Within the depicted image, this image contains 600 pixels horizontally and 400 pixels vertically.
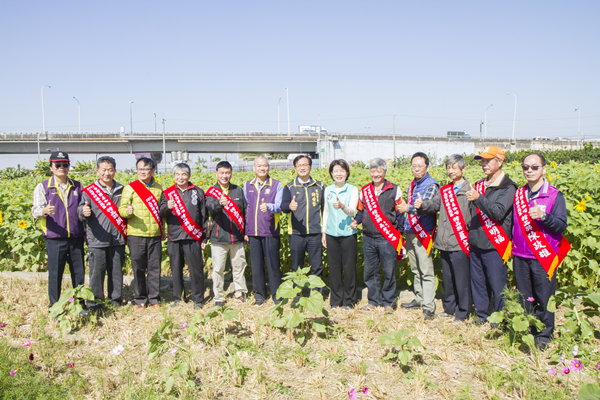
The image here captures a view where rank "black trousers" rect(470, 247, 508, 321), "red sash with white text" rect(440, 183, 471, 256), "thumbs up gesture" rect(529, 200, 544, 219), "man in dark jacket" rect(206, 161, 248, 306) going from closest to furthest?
"thumbs up gesture" rect(529, 200, 544, 219)
"black trousers" rect(470, 247, 508, 321)
"red sash with white text" rect(440, 183, 471, 256)
"man in dark jacket" rect(206, 161, 248, 306)

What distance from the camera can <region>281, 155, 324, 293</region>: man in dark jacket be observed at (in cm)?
492

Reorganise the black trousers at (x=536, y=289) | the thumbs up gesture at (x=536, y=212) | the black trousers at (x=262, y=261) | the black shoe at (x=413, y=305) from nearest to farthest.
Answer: the thumbs up gesture at (x=536, y=212) → the black trousers at (x=536, y=289) → the black shoe at (x=413, y=305) → the black trousers at (x=262, y=261)

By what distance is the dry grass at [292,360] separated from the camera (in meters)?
3.08

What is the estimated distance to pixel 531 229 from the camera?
3561mm

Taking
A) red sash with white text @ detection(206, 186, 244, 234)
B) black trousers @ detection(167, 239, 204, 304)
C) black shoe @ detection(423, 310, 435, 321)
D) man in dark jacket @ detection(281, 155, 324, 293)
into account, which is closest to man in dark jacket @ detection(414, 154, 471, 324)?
black shoe @ detection(423, 310, 435, 321)

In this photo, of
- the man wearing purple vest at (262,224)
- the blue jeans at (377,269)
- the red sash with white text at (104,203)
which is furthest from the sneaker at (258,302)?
the red sash with white text at (104,203)

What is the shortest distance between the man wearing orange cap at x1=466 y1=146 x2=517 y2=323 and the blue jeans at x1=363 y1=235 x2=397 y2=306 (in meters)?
A: 0.94

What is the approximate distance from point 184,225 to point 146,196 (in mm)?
584

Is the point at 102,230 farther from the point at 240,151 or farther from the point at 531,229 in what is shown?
the point at 240,151

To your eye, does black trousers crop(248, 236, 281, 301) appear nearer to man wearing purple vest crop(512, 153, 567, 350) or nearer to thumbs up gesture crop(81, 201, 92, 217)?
thumbs up gesture crop(81, 201, 92, 217)

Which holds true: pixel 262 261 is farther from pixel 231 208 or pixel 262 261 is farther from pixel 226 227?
pixel 231 208

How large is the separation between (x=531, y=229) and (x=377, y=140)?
55.4 meters

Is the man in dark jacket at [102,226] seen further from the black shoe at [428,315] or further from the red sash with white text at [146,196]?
the black shoe at [428,315]

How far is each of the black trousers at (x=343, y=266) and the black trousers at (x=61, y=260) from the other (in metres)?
3.11
